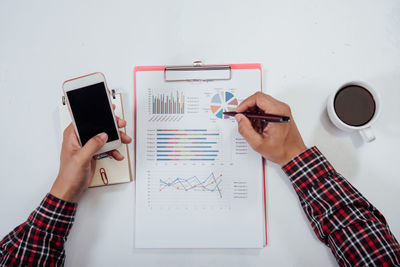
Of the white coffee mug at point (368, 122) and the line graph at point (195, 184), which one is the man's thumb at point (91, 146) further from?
the white coffee mug at point (368, 122)

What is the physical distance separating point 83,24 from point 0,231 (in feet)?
2.05

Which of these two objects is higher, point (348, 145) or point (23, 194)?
point (348, 145)

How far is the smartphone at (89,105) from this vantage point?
1.93ft

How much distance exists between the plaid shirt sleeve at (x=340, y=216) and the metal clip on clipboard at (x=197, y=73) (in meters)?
0.30

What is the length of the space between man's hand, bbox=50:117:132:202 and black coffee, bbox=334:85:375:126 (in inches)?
21.5

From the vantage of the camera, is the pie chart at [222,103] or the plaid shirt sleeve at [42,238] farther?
the pie chart at [222,103]

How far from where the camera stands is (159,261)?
0.67 m

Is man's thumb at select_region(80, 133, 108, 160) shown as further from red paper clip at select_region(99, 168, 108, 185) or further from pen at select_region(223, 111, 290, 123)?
pen at select_region(223, 111, 290, 123)

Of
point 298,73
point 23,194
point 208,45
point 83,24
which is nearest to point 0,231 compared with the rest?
point 23,194

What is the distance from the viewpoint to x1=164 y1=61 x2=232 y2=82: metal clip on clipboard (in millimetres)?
695

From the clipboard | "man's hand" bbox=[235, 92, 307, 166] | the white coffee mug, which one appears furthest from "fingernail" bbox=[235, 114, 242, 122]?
the white coffee mug

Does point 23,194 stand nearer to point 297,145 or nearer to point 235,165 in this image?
point 235,165

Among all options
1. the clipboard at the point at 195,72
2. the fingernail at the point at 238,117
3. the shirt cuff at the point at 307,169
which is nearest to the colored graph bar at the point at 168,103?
the clipboard at the point at 195,72

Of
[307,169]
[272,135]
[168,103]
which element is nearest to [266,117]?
[272,135]
